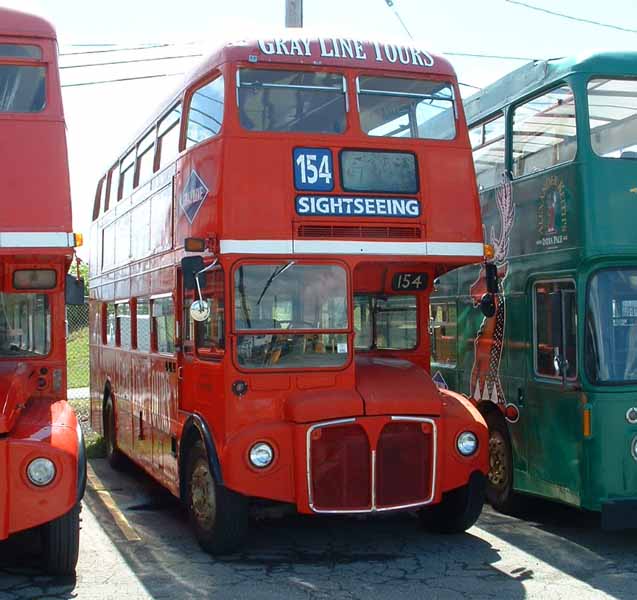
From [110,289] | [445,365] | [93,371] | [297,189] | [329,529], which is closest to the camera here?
[297,189]

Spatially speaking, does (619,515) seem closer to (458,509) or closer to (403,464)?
(458,509)

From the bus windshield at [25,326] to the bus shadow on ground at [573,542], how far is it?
4239 mm

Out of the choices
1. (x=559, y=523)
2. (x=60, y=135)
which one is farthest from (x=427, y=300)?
(x=60, y=135)

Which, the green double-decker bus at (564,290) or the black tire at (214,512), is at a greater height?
the green double-decker bus at (564,290)

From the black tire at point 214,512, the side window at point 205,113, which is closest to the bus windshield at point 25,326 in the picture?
the black tire at point 214,512

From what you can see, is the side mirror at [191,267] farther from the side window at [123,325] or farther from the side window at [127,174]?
the side window at [127,174]

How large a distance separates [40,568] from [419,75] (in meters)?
4.96

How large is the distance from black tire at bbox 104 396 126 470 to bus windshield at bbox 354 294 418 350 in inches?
193

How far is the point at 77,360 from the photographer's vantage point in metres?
22.9

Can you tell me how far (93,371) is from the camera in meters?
14.2

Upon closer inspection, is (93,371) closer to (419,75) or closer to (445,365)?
(445,365)

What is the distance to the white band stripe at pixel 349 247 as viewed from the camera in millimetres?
7398

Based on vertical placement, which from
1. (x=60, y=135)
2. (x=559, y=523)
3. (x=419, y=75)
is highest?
(x=419, y=75)

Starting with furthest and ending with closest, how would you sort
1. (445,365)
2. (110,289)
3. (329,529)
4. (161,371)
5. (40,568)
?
1. (110,289)
2. (445,365)
3. (161,371)
4. (329,529)
5. (40,568)
